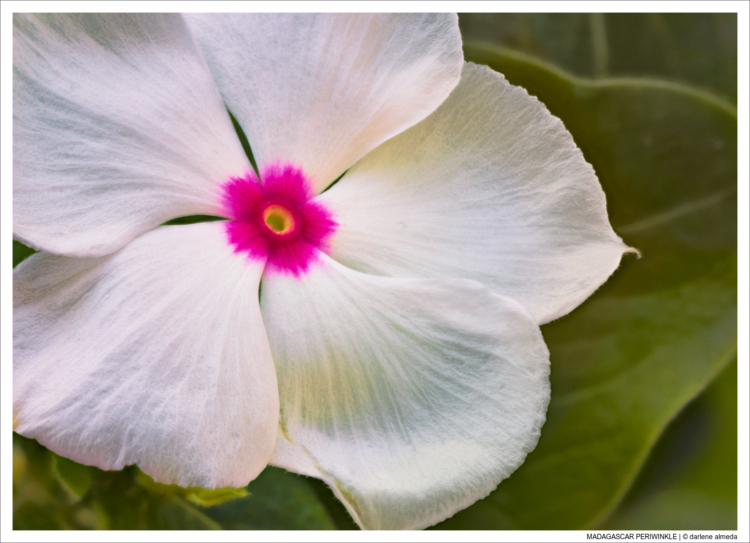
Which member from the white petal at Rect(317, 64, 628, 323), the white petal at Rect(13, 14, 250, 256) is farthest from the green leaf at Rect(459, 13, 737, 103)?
the white petal at Rect(13, 14, 250, 256)

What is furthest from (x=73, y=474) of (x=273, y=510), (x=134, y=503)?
(x=273, y=510)

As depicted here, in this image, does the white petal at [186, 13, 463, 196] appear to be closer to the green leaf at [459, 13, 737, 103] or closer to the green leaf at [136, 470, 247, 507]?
the green leaf at [459, 13, 737, 103]

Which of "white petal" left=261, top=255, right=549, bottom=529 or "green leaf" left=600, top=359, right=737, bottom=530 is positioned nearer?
"white petal" left=261, top=255, right=549, bottom=529

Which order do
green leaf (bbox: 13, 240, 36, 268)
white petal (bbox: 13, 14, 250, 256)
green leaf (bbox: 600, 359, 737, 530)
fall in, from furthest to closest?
green leaf (bbox: 600, 359, 737, 530)
green leaf (bbox: 13, 240, 36, 268)
white petal (bbox: 13, 14, 250, 256)

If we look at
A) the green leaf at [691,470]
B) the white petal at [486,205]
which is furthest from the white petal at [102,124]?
the green leaf at [691,470]

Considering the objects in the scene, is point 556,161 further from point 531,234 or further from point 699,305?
point 699,305

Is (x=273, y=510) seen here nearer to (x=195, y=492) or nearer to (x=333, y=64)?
(x=195, y=492)
